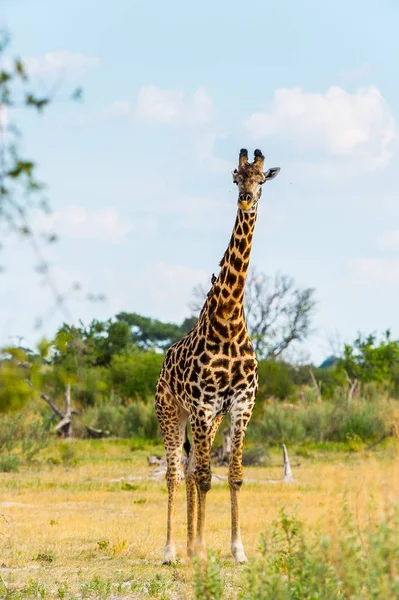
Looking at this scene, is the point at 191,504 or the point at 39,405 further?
the point at 39,405

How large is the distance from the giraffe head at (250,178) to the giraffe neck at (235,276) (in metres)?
0.19

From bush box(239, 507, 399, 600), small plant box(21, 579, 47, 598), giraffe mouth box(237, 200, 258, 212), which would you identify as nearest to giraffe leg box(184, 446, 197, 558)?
small plant box(21, 579, 47, 598)

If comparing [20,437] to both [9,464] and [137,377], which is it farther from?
[137,377]

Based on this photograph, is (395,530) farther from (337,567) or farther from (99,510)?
(99,510)

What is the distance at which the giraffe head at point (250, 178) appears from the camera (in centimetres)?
720

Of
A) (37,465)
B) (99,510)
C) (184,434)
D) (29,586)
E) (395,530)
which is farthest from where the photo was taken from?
(37,465)

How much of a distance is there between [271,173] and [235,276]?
880 mm

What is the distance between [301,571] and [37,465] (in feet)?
43.2

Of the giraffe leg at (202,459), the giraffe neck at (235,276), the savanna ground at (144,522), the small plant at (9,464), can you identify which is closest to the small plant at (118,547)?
the savanna ground at (144,522)

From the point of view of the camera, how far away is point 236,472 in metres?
7.45

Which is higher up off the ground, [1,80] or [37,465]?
[1,80]

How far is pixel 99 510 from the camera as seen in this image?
11742 millimetres

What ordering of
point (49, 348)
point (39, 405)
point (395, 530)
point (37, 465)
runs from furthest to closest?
1. point (39, 405)
2. point (37, 465)
3. point (395, 530)
4. point (49, 348)

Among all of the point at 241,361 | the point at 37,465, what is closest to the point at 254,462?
the point at 37,465
